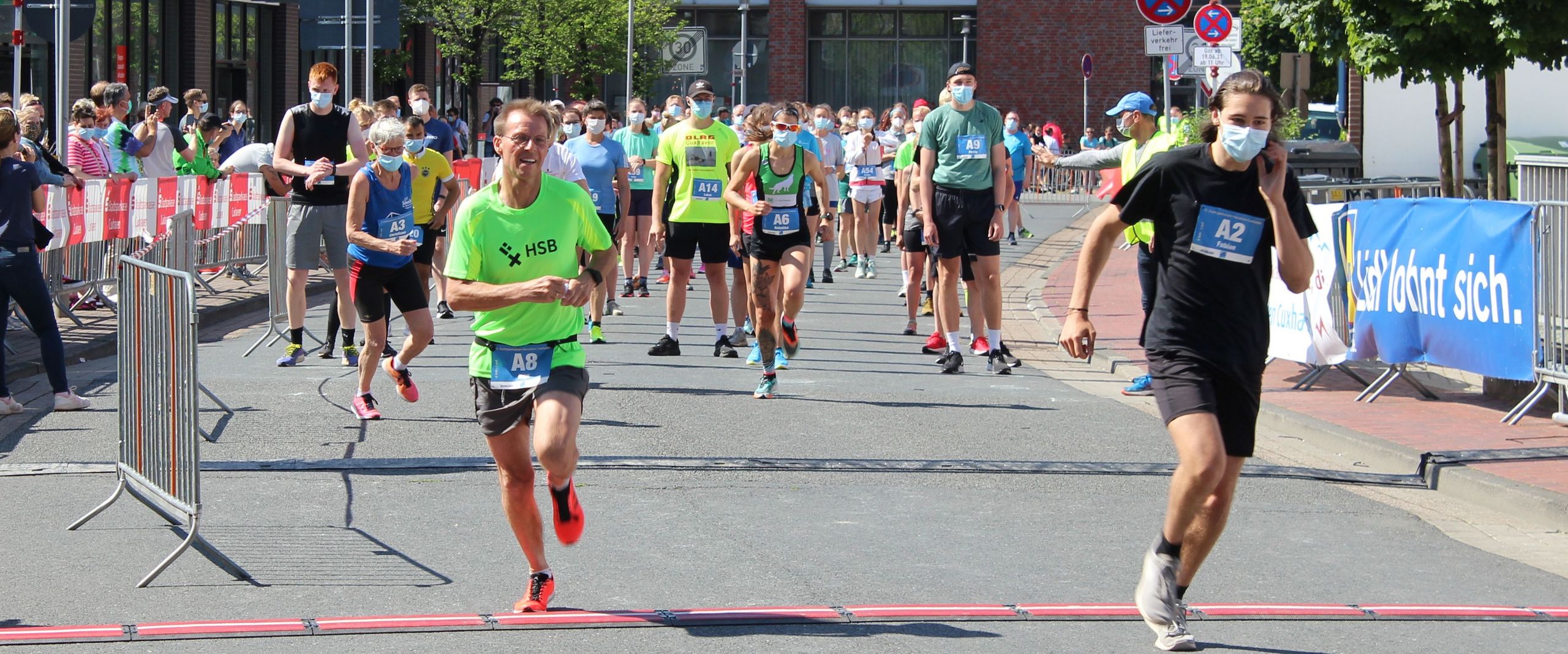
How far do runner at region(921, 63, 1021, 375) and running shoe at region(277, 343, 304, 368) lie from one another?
4265 millimetres

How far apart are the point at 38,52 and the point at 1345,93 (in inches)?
805

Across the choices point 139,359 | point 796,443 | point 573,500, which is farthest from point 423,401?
point 573,500

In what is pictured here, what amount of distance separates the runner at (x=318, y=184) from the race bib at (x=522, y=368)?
5.90 m

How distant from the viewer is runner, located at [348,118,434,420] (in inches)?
385

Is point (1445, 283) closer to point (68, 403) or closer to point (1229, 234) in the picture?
point (1229, 234)

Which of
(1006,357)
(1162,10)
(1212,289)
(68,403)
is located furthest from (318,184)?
(1162,10)

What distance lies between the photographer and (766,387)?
1077 cm

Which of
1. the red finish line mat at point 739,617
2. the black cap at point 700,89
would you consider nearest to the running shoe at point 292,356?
the black cap at point 700,89

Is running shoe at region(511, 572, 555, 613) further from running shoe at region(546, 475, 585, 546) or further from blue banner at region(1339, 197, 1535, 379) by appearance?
blue banner at region(1339, 197, 1535, 379)

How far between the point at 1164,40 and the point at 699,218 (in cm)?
648

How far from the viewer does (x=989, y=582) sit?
6312 millimetres

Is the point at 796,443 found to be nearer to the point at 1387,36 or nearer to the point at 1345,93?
the point at 1387,36

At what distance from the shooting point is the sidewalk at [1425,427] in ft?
25.9

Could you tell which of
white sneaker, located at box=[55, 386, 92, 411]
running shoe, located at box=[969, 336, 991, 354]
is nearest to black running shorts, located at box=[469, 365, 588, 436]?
white sneaker, located at box=[55, 386, 92, 411]
